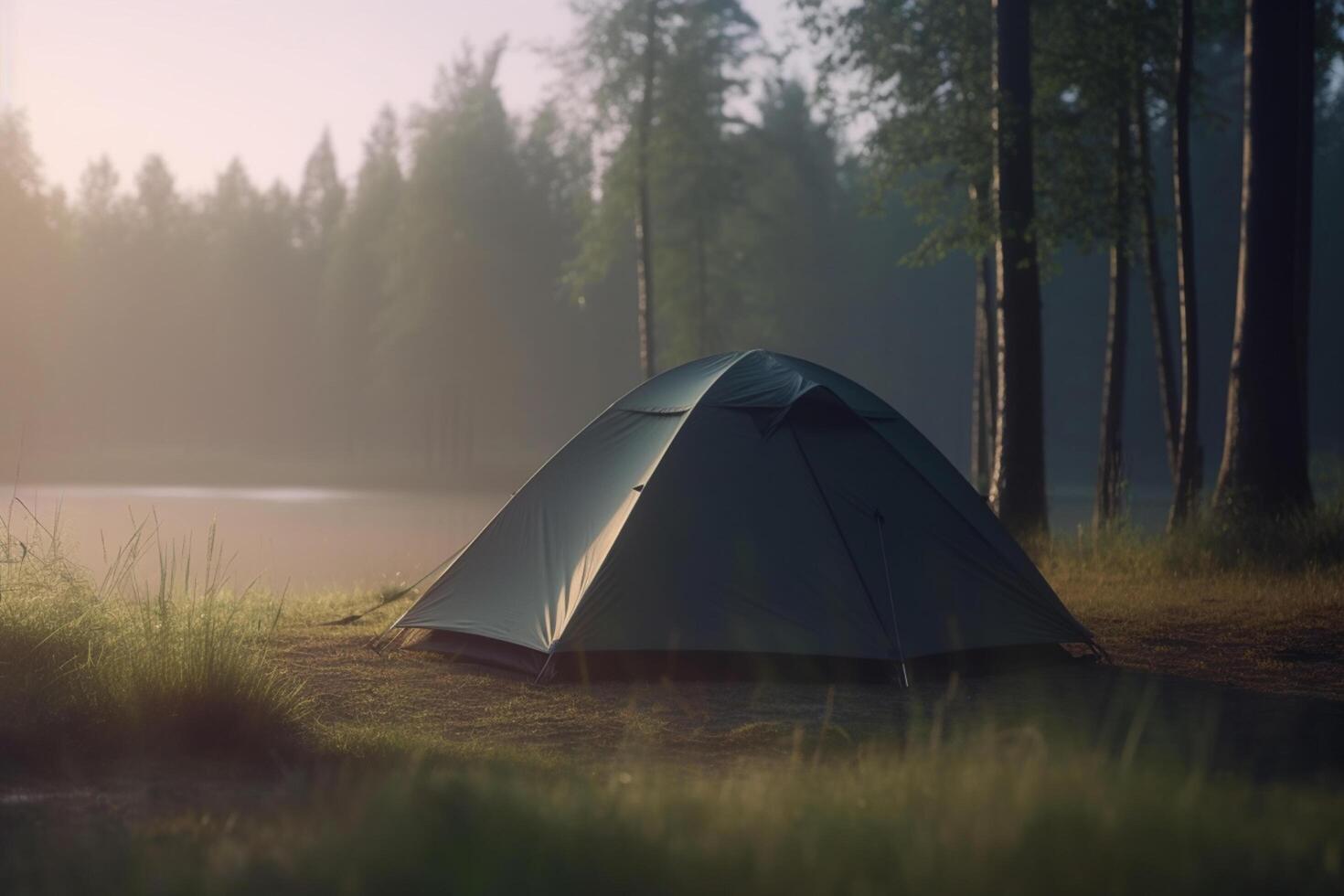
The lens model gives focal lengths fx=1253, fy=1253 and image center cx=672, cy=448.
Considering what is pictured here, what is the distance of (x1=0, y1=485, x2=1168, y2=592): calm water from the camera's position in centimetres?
1483

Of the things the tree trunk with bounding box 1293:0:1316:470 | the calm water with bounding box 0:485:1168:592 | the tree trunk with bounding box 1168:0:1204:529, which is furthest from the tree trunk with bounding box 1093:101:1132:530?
the tree trunk with bounding box 1293:0:1316:470

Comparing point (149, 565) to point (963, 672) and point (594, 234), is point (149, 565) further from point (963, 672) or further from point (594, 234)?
point (594, 234)

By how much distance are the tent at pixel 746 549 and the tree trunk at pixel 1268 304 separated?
4.91 meters

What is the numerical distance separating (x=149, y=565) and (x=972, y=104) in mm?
11925

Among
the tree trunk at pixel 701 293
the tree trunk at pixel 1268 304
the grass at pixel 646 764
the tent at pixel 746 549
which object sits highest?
the tree trunk at pixel 701 293

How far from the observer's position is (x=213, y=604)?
6.11 meters

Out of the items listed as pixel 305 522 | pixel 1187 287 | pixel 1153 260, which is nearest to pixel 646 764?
pixel 1187 287

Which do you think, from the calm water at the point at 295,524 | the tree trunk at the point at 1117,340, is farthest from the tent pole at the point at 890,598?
the tree trunk at the point at 1117,340

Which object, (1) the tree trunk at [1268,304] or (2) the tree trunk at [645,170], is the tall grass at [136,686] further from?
(2) the tree trunk at [645,170]

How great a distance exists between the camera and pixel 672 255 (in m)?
32.1

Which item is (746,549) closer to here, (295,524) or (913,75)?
(913,75)

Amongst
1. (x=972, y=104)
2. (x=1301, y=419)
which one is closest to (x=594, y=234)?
(x=972, y=104)

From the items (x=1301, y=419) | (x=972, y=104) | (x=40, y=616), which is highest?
(x=972, y=104)

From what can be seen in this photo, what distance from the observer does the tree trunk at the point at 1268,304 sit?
11.8m
